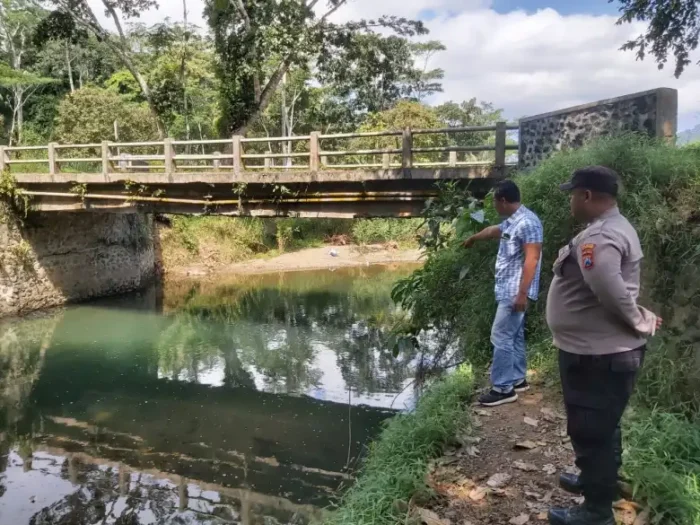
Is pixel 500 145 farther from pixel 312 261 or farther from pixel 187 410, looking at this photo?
pixel 312 261

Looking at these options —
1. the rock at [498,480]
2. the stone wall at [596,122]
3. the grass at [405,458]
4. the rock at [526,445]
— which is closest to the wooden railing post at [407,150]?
the stone wall at [596,122]

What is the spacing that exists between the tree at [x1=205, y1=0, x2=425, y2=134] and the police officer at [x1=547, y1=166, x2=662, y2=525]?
14.1 m

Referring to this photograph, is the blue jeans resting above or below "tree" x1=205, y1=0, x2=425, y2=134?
below

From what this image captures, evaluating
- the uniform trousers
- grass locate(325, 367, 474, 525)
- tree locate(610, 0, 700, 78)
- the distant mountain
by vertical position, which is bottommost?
grass locate(325, 367, 474, 525)

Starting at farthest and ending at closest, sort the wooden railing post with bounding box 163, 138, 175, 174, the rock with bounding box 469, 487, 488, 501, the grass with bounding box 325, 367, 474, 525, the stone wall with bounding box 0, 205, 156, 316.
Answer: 1. the stone wall with bounding box 0, 205, 156, 316
2. the wooden railing post with bounding box 163, 138, 175, 174
3. the grass with bounding box 325, 367, 474, 525
4. the rock with bounding box 469, 487, 488, 501

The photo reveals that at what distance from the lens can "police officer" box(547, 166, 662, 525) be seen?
2.15m

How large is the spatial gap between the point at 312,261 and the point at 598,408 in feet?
61.1

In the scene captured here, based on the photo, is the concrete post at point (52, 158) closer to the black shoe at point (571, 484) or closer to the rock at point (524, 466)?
the rock at point (524, 466)

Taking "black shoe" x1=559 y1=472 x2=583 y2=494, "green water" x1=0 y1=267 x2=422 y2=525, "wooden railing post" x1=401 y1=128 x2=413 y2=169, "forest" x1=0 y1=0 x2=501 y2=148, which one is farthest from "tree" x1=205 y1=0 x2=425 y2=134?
"black shoe" x1=559 y1=472 x2=583 y2=494

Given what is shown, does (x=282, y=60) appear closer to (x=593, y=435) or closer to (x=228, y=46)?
(x=228, y=46)

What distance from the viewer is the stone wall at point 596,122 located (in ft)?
17.7

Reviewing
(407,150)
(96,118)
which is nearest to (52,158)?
(407,150)

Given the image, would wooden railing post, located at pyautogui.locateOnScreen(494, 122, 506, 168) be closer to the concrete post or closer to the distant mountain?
the distant mountain

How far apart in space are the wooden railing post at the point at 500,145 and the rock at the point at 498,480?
524 cm
